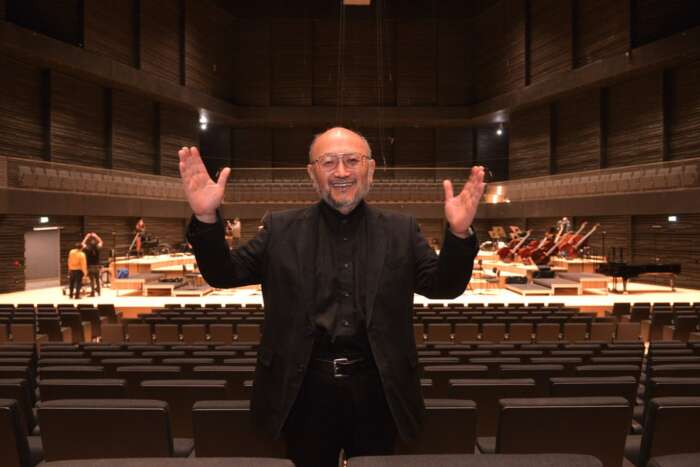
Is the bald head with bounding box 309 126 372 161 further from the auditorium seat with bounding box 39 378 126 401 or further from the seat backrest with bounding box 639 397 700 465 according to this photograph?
the auditorium seat with bounding box 39 378 126 401

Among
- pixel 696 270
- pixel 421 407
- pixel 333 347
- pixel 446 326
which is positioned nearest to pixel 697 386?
pixel 421 407

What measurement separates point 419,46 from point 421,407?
3189cm

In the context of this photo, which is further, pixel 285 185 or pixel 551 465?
pixel 285 185

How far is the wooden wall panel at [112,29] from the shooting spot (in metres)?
22.4

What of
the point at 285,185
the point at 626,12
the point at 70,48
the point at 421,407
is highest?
the point at 626,12

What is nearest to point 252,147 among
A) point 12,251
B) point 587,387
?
point 12,251

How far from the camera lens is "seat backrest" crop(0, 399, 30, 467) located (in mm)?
2748

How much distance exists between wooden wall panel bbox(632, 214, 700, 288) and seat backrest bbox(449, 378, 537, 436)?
18.6m

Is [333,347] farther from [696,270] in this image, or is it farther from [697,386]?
[696,270]

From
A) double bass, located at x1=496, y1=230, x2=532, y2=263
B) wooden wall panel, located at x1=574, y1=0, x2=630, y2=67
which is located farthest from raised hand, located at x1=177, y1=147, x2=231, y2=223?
wooden wall panel, located at x1=574, y1=0, x2=630, y2=67

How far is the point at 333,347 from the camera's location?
2.23m

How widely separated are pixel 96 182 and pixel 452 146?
19.6 m

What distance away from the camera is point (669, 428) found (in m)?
2.94

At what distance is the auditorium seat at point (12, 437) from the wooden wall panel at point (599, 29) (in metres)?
24.0
